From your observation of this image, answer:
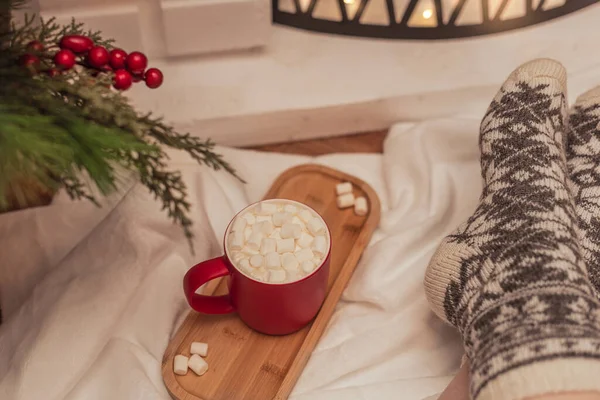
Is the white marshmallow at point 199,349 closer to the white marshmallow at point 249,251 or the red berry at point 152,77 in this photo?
the white marshmallow at point 249,251

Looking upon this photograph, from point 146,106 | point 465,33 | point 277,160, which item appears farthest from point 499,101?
point 146,106

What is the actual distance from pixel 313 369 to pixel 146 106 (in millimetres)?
391

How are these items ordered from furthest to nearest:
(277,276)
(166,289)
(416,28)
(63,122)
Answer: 1. (416,28)
2. (166,289)
3. (277,276)
4. (63,122)

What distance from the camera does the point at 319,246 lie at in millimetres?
579

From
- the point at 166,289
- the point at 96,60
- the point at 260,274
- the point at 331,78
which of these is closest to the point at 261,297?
the point at 260,274

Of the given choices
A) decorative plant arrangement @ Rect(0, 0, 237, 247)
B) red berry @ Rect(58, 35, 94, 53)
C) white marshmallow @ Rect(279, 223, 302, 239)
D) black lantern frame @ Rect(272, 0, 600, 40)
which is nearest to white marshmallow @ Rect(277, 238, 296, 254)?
white marshmallow @ Rect(279, 223, 302, 239)

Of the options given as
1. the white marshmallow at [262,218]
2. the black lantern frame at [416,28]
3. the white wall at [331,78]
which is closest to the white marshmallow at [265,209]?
the white marshmallow at [262,218]

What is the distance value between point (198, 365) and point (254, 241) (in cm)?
13

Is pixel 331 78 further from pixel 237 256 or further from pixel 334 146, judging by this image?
pixel 237 256

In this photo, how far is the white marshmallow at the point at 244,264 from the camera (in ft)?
1.85

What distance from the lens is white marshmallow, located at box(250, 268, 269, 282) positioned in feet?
1.83

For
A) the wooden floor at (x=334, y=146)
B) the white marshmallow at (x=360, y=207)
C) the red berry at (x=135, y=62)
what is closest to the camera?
the red berry at (x=135, y=62)

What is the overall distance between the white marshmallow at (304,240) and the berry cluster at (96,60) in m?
0.19

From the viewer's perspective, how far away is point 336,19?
82 centimetres
